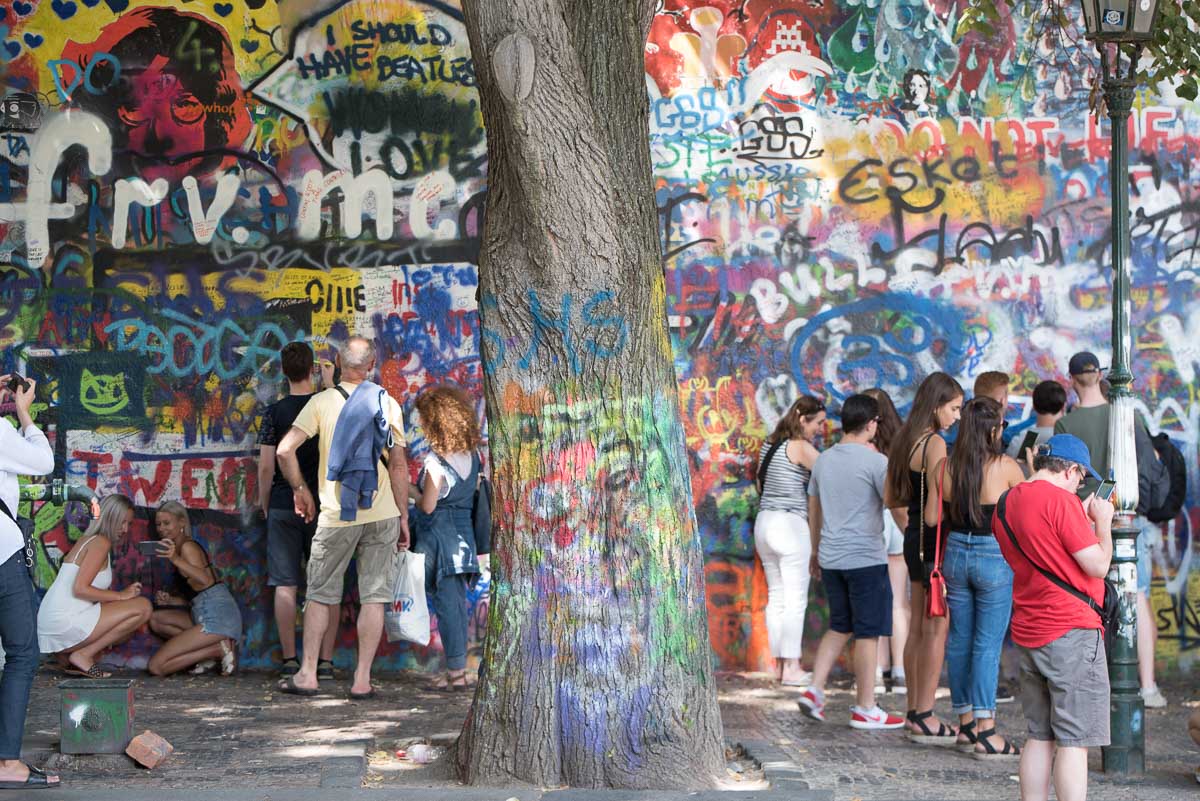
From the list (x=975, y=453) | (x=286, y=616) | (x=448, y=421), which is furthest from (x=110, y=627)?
(x=975, y=453)

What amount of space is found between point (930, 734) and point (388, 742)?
2.94 meters

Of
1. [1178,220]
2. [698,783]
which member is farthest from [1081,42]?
[698,783]

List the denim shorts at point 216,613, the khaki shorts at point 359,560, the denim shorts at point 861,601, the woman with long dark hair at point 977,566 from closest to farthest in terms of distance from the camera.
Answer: the woman with long dark hair at point 977,566 < the denim shorts at point 861,601 < the khaki shorts at point 359,560 < the denim shorts at point 216,613

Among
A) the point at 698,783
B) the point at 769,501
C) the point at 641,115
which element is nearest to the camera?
the point at 698,783

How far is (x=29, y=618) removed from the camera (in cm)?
689

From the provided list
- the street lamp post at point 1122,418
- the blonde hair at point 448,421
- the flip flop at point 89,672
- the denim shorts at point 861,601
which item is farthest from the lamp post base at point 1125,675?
the flip flop at point 89,672

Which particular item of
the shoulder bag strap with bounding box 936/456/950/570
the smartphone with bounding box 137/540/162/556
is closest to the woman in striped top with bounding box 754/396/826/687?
the shoulder bag strap with bounding box 936/456/950/570

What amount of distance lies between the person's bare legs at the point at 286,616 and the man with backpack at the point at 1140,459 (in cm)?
500

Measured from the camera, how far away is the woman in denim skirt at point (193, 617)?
10.0 m

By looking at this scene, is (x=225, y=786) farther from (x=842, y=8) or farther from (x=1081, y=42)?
(x=1081, y=42)

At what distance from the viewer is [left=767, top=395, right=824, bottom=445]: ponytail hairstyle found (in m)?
9.92

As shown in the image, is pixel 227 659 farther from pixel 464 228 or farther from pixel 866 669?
pixel 866 669

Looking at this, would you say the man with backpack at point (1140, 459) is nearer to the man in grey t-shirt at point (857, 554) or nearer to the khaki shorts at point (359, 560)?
the man in grey t-shirt at point (857, 554)

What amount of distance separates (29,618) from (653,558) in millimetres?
2813
